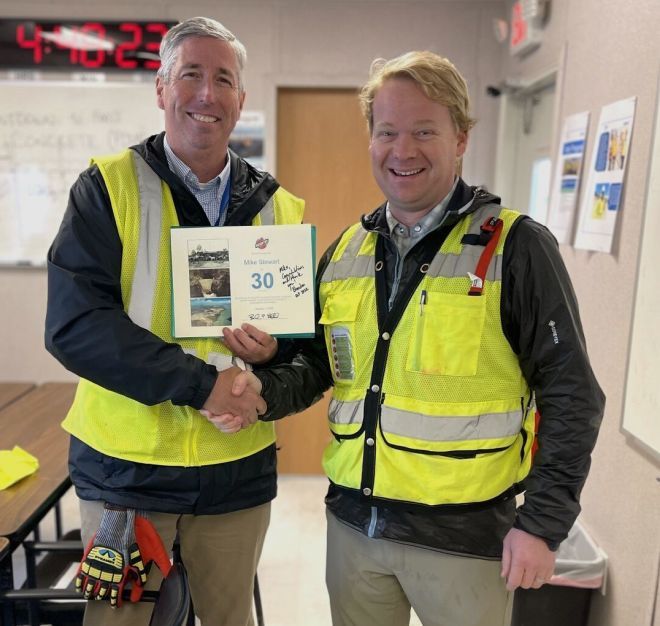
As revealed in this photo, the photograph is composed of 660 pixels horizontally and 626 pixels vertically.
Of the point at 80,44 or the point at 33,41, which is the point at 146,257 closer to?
the point at 80,44

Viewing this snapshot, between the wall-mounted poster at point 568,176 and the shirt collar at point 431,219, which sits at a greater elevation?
the wall-mounted poster at point 568,176

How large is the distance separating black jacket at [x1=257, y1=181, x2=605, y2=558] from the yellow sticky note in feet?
3.56

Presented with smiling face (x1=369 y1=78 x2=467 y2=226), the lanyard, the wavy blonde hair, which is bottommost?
the lanyard

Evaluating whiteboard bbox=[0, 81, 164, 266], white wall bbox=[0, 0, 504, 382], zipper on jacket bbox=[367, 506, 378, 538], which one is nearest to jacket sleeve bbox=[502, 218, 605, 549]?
zipper on jacket bbox=[367, 506, 378, 538]

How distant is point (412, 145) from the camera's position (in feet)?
4.01

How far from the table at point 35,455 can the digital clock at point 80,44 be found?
175 centimetres

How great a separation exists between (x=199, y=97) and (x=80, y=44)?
2.38m

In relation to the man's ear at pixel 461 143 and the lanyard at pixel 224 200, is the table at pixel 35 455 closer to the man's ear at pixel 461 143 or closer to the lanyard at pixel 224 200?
the lanyard at pixel 224 200

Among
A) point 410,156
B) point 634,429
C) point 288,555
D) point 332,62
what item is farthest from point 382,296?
point 332,62

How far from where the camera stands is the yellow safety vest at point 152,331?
135 cm

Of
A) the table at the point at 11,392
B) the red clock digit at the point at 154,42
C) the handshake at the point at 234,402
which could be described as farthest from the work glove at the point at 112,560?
the red clock digit at the point at 154,42

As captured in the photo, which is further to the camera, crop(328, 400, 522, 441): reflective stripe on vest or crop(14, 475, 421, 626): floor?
crop(14, 475, 421, 626): floor

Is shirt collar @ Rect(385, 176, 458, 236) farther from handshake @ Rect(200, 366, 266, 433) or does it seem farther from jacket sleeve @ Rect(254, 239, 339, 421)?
handshake @ Rect(200, 366, 266, 433)

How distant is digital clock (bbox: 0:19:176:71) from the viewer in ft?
10.8
